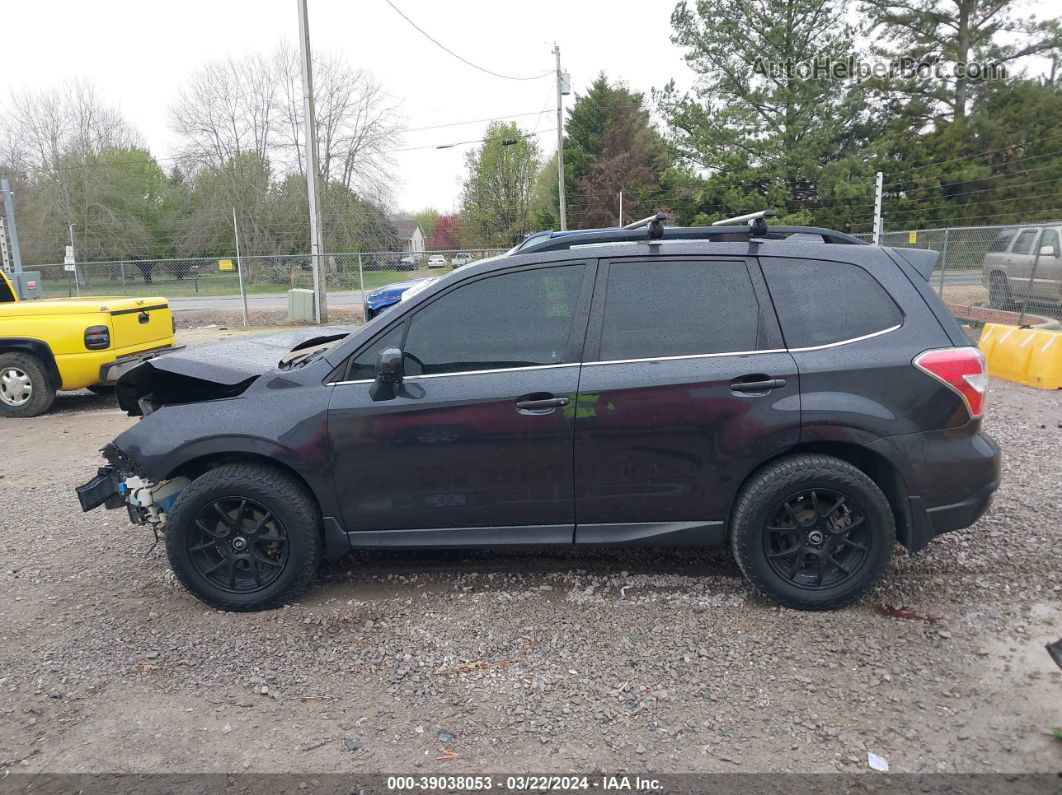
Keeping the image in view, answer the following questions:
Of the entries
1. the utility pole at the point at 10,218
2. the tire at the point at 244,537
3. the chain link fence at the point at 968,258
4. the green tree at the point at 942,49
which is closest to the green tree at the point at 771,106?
the green tree at the point at 942,49

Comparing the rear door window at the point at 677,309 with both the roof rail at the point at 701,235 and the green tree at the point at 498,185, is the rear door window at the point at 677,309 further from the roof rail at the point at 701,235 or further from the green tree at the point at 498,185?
the green tree at the point at 498,185

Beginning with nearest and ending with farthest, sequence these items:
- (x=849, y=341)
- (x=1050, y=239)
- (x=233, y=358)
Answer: (x=849, y=341) < (x=233, y=358) < (x=1050, y=239)

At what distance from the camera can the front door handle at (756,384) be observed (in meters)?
3.46

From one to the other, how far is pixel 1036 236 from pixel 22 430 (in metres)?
14.9

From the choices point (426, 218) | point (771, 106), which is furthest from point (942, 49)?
point (426, 218)

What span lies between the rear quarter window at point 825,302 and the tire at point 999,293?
10.9 meters

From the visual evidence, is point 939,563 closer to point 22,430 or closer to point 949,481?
point 949,481

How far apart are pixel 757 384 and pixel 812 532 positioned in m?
0.76

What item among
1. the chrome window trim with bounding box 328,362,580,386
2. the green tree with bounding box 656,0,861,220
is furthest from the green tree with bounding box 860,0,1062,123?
the chrome window trim with bounding box 328,362,580,386

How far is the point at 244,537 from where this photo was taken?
3666 millimetres

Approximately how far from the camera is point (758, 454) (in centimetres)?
350

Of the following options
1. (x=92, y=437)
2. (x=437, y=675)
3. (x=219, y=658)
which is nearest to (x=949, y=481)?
(x=437, y=675)

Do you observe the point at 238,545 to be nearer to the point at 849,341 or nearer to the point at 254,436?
the point at 254,436

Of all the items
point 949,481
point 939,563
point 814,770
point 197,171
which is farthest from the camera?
point 197,171
